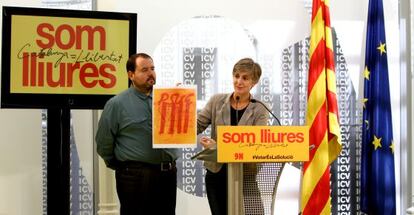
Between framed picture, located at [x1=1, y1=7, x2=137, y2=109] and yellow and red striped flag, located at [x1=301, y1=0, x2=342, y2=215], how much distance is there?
Answer: 4.55ft

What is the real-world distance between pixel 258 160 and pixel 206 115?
1.12 m

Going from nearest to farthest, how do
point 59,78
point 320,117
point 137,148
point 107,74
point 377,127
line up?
1. point 137,148
2. point 59,78
3. point 107,74
4. point 320,117
5. point 377,127

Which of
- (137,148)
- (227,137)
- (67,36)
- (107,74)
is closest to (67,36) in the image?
(67,36)

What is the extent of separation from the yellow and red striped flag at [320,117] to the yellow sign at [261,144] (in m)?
1.42

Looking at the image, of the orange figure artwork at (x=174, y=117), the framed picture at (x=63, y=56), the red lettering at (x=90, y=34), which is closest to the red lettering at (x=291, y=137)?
the orange figure artwork at (x=174, y=117)

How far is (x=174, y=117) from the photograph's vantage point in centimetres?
287

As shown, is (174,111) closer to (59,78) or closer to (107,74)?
(107,74)

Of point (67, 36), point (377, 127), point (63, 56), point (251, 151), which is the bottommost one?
point (251, 151)

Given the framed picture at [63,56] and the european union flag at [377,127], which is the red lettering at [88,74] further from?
the european union flag at [377,127]

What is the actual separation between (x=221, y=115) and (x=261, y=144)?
37.7 inches

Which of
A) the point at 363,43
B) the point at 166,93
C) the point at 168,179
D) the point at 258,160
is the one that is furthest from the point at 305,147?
the point at 363,43

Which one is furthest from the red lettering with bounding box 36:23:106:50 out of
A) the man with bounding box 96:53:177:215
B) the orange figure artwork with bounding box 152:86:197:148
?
the orange figure artwork with bounding box 152:86:197:148

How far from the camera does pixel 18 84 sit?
317cm

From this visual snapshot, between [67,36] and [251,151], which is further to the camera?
[67,36]
